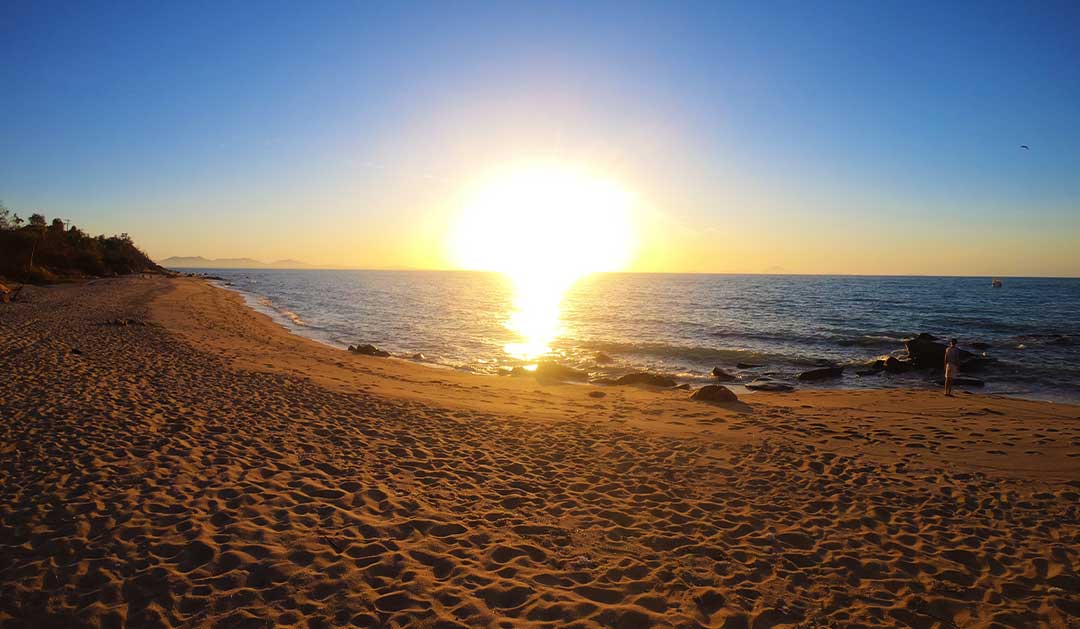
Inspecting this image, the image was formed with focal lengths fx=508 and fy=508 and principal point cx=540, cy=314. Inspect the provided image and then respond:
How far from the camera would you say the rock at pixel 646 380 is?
1975cm

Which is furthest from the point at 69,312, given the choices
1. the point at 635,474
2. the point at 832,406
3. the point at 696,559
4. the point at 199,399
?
the point at 832,406

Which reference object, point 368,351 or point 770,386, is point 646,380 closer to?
point 770,386

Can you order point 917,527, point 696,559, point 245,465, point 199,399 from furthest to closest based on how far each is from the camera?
point 199,399
point 245,465
point 917,527
point 696,559

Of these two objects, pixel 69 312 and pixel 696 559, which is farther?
pixel 69 312

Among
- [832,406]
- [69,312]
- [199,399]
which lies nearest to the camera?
[199,399]

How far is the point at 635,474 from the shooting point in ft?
30.6

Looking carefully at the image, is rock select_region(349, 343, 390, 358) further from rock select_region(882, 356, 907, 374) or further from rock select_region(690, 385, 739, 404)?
rock select_region(882, 356, 907, 374)

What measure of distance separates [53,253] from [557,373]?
218 feet

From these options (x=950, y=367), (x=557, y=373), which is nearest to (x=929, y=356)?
(x=950, y=367)

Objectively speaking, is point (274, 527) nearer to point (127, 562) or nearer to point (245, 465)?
point (127, 562)

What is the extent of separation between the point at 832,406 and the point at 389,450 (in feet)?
44.4

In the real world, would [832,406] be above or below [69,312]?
below

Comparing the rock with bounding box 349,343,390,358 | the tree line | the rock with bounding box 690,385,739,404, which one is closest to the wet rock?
the rock with bounding box 690,385,739,404

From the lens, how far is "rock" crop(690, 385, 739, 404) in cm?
1611
